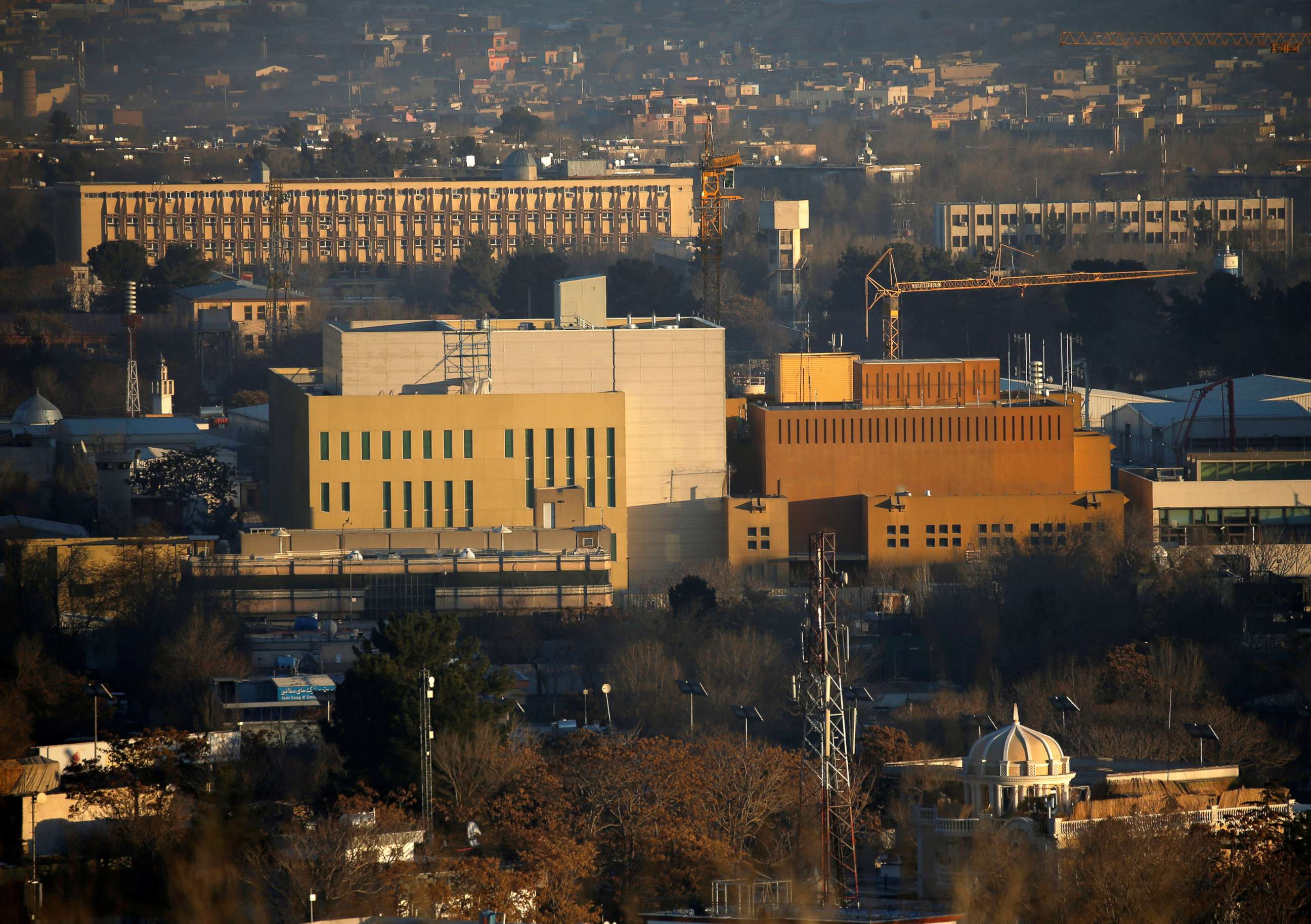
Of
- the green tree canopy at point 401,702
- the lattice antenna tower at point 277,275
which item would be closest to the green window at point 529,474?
the green tree canopy at point 401,702

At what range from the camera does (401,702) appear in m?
39.7

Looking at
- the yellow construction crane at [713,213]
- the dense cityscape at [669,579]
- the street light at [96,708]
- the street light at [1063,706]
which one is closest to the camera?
the dense cityscape at [669,579]

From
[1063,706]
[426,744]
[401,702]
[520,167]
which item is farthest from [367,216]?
[426,744]

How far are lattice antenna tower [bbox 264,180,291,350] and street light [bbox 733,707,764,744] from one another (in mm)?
57729

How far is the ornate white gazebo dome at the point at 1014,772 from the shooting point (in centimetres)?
3556

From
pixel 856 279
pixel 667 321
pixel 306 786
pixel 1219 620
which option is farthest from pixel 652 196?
pixel 306 786

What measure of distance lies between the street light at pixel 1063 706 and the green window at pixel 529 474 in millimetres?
19701

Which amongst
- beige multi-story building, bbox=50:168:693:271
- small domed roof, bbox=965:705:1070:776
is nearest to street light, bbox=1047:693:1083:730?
small domed roof, bbox=965:705:1070:776

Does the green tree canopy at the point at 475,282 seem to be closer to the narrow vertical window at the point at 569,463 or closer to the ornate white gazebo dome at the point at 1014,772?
the narrow vertical window at the point at 569,463

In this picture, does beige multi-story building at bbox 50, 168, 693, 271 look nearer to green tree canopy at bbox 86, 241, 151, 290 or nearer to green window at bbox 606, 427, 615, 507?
green tree canopy at bbox 86, 241, 151, 290

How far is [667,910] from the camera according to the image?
109 feet

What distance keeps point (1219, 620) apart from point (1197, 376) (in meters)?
35.1

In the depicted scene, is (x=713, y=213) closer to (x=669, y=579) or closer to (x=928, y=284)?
(x=928, y=284)

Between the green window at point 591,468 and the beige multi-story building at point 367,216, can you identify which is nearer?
the green window at point 591,468
